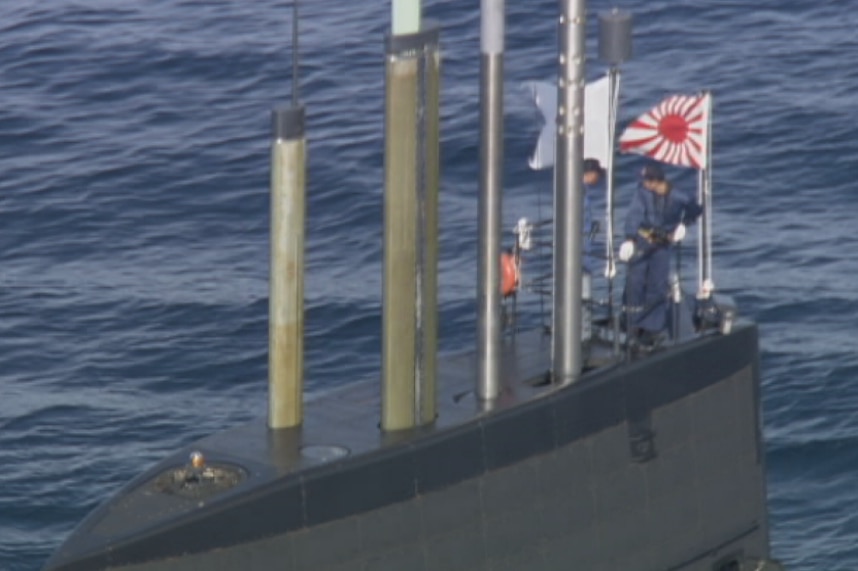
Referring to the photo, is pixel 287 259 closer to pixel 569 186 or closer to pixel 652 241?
pixel 569 186

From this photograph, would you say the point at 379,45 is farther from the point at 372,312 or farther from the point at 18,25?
the point at 372,312

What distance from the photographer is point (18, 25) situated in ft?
182

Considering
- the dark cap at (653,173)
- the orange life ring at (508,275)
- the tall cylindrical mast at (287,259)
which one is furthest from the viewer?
the dark cap at (653,173)

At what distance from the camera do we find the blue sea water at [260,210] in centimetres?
3322

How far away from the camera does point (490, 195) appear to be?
20578 mm

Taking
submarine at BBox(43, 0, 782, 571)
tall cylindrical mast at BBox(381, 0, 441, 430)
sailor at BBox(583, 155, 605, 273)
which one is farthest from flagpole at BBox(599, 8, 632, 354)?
tall cylindrical mast at BBox(381, 0, 441, 430)

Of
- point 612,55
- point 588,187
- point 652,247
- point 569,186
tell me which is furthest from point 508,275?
point 612,55

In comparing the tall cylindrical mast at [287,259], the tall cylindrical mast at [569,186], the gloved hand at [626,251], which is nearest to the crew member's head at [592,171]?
the gloved hand at [626,251]

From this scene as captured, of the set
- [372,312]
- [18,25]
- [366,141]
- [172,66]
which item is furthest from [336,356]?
[18,25]

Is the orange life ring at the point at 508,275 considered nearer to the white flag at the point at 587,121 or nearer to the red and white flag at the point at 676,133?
the white flag at the point at 587,121

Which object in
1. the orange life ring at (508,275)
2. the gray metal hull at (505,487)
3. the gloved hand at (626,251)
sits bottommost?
the gray metal hull at (505,487)

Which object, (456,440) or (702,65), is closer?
(456,440)

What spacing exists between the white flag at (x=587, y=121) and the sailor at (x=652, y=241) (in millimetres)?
912

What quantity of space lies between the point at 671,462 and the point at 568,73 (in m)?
3.97
